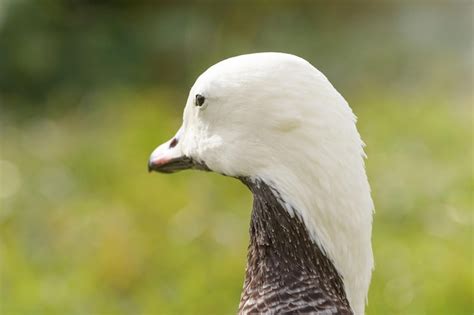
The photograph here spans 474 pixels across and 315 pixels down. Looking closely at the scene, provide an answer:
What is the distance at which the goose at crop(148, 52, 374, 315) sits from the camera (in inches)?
51.3

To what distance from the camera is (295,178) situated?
1.31m

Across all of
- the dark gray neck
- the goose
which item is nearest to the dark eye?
the goose

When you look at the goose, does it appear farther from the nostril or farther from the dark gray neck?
the nostril

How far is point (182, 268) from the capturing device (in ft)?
9.14

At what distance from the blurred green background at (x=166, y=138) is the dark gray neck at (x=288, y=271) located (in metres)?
1.22

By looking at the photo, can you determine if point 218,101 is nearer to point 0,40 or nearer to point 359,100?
point 359,100

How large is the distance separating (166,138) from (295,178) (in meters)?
2.28

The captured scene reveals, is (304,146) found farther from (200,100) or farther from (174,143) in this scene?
(174,143)

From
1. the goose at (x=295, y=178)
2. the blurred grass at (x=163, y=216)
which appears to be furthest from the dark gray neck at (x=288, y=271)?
the blurred grass at (x=163, y=216)

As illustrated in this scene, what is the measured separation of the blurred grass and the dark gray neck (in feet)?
3.98

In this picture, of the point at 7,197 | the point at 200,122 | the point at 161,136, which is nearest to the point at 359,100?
the point at 161,136

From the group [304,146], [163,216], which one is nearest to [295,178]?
[304,146]

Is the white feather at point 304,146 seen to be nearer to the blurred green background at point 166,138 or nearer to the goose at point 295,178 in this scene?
the goose at point 295,178

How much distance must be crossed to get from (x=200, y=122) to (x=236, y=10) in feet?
11.3
